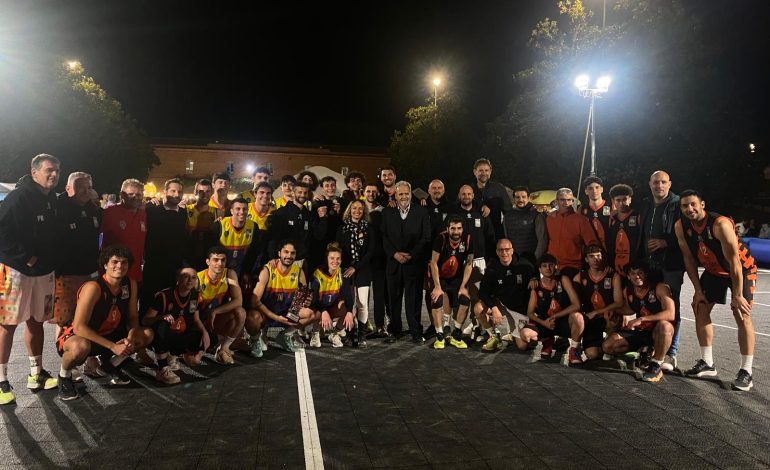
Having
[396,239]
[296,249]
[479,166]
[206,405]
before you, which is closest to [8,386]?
[206,405]

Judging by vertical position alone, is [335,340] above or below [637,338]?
below

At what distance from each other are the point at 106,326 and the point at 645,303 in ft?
17.1

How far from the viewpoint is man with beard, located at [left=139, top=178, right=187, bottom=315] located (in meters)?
5.85

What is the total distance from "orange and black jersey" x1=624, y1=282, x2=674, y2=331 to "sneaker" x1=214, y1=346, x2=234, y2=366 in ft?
13.9

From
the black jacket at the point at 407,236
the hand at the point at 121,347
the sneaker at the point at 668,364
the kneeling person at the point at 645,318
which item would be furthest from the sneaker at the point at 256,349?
the sneaker at the point at 668,364

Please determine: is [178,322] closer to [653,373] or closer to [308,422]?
[308,422]

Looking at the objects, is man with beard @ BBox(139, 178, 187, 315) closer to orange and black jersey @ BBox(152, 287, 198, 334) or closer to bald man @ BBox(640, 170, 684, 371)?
orange and black jersey @ BBox(152, 287, 198, 334)

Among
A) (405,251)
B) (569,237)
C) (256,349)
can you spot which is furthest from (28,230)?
(569,237)

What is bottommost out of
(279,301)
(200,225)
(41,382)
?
(41,382)

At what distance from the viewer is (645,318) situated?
5.56 m

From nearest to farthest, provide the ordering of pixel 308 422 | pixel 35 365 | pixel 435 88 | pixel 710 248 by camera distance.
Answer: pixel 308 422 → pixel 35 365 → pixel 710 248 → pixel 435 88

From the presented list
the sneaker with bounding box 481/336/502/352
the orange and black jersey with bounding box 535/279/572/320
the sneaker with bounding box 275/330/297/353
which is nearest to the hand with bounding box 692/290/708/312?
the orange and black jersey with bounding box 535/279/572/320

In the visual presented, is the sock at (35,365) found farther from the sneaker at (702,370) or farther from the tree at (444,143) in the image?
the tree at (444,143)

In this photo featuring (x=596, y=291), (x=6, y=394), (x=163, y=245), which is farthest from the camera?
(x=596, y=291)
